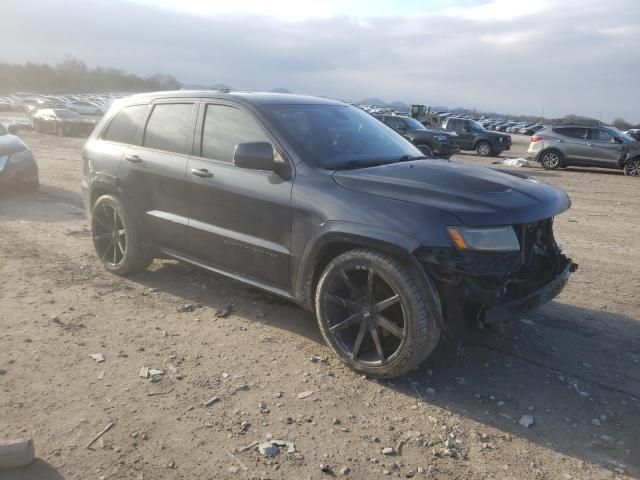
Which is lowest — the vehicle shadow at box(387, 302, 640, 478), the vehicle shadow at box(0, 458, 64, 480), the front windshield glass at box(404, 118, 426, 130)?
the vehicle shadow at box(0, 458, 64, 480)

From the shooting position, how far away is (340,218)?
3.47 meters

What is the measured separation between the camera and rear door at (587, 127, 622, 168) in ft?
55.9

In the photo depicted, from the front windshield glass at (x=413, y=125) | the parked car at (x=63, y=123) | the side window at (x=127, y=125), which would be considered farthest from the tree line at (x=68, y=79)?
the side window at (x=127, y=125)

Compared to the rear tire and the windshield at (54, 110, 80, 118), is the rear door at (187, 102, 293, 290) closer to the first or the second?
the rear tire

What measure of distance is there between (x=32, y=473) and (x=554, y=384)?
3.10 metres

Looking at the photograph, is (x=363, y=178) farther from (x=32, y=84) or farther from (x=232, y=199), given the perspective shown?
(x=32, y=84)

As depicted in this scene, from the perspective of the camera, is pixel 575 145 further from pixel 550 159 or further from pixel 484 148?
pixel 484 148

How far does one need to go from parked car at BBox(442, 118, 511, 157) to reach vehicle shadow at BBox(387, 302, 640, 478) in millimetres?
19617

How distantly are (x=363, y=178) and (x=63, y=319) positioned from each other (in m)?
2.73

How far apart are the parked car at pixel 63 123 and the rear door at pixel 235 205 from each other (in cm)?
2373

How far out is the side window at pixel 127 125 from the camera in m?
5.11

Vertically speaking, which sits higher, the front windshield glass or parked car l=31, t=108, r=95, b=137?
the front windshield glass

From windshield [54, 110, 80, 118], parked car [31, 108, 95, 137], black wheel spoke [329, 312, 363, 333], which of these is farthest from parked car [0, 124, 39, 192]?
windshield [54, 110, 80, 118]

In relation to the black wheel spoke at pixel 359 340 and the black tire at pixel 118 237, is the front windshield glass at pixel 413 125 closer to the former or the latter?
the black tire at pixel 118 237
